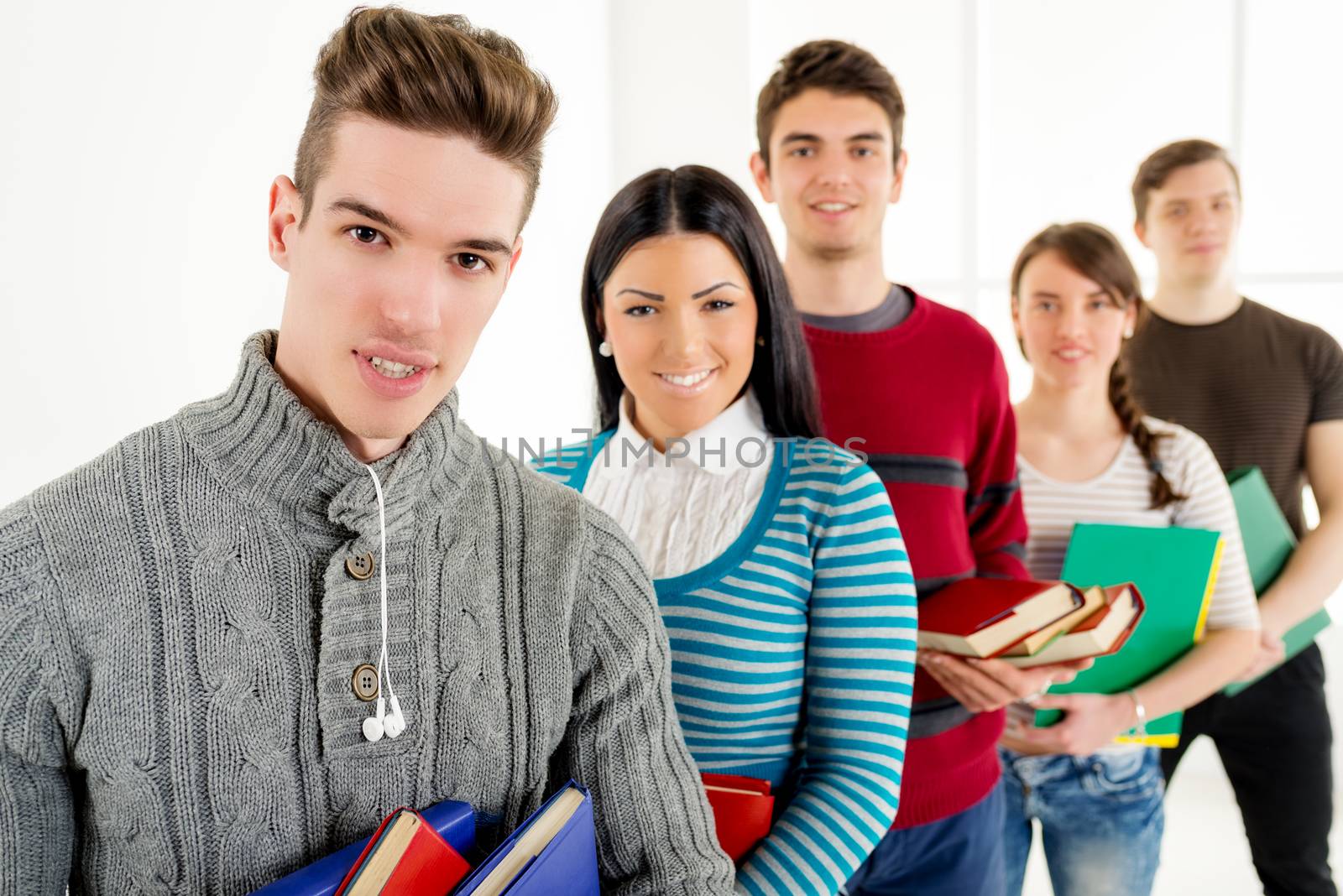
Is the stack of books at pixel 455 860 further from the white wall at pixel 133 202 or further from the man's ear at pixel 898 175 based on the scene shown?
the man's ear at pixel 898 175

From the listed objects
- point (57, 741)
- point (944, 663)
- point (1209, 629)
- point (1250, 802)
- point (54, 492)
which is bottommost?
point (1250, 802)

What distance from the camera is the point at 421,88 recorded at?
892mm

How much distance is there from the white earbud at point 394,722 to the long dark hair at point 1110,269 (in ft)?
5.47

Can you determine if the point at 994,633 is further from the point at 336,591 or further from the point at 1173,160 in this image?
the point at 1173,160

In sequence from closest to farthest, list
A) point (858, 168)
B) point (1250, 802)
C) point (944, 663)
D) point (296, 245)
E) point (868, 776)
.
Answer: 1. point (296, 245)
2. point (868, 776)
3. point (944, 663)
4. point (858, 168)
5. point (1250, 802)

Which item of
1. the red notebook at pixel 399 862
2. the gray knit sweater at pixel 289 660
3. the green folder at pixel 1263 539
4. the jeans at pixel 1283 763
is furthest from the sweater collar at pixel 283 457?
the jeans at pixel 1283 763

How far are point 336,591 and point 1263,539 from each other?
218cm

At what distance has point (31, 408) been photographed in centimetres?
135

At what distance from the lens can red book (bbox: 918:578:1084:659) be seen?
1.52 m

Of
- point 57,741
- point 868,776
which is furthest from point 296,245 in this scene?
point 868,776

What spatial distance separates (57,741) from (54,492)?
199 millimetres

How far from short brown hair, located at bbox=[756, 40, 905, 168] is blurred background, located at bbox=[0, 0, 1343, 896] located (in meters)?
0.91

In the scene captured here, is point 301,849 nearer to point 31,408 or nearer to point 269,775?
point 269,775

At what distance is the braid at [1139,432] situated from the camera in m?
2.06
